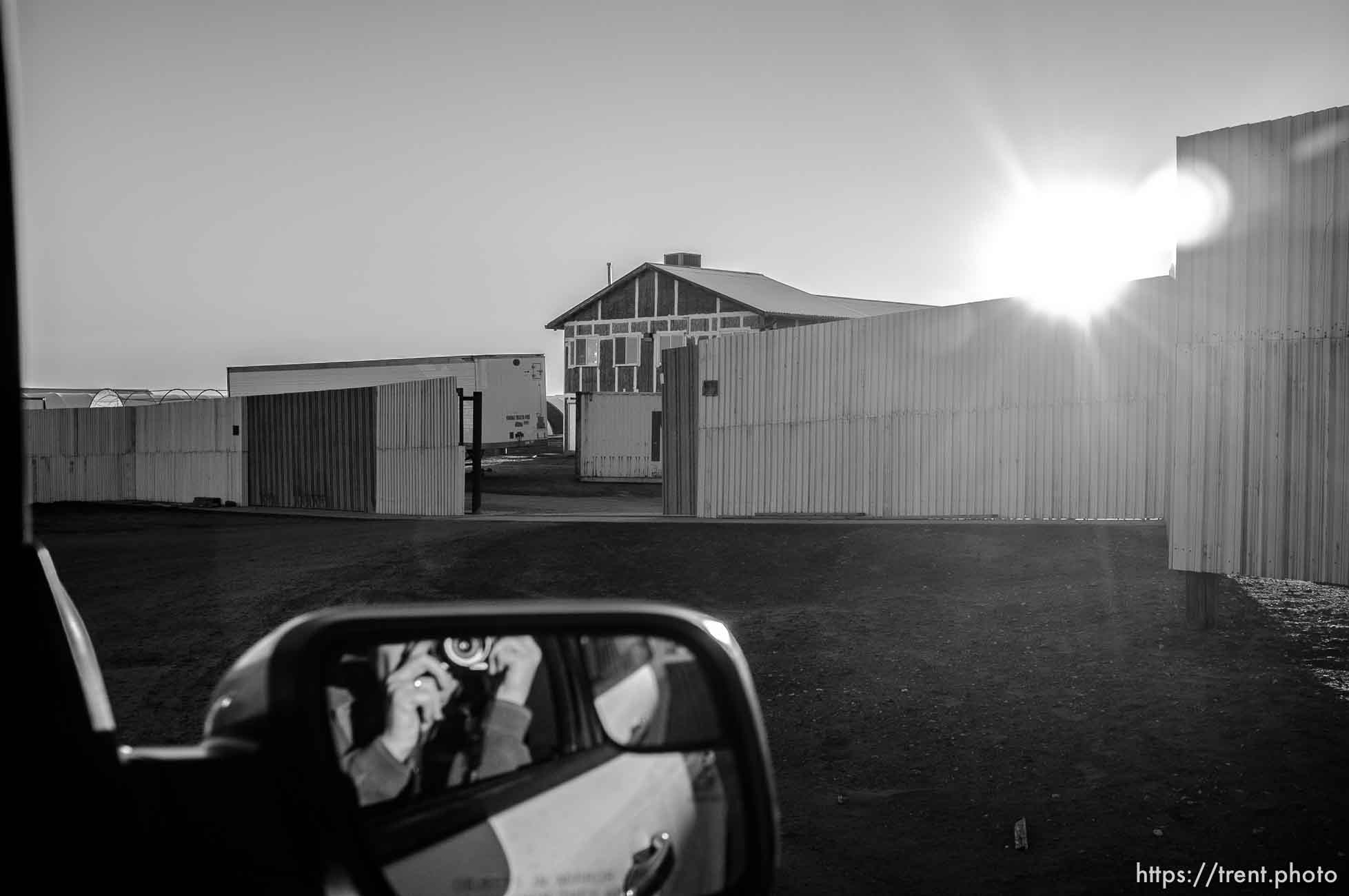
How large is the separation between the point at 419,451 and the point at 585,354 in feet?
81.3

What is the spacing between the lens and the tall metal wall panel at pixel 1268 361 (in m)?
8.90

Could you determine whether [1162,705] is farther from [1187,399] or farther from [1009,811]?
[1187,399]

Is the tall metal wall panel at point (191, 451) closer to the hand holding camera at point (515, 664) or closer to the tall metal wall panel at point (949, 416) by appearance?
the tall metal wall panel at point (949, 416)

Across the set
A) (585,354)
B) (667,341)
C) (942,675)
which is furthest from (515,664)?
(585,354)

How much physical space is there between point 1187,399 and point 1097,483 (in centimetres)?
471

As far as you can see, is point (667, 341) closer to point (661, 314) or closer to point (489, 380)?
point (661, 314)

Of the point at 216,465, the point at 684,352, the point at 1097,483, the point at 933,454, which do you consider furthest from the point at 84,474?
the point at 1097,483

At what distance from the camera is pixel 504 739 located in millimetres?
1959

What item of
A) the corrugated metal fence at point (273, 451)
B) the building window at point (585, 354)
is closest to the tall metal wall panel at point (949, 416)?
the corrugated metal fence at point (273, 451)

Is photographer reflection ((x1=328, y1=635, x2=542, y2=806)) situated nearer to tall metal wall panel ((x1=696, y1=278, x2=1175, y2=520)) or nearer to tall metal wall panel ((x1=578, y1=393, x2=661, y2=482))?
tall metal wall panel ((x1=696, y1=278, x2=1175, y2=520))

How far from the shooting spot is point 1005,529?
46.6 ft

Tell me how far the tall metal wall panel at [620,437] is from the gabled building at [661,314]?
18.7ft

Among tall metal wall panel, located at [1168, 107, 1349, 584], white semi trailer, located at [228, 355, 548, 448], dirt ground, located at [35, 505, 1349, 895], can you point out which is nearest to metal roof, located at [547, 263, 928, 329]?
white semi trailer, located at [228, 355, 548, 448]

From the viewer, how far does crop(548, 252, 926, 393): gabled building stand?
1713 inches
